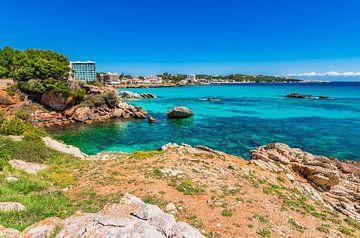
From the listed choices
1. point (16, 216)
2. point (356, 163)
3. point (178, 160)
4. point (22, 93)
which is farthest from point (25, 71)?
point (356, 163)

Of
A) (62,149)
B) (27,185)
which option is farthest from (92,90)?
(27,185)

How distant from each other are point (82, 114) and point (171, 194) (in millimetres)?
34639

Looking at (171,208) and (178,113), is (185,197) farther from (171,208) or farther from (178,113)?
(178,113)

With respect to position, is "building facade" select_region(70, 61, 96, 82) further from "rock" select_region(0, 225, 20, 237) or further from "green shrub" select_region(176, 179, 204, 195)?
"rock" select_region(0, 225, 20, 237)

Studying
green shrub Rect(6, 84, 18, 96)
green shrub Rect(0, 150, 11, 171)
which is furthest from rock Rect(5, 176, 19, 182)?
green shrub Rect(6, 84, 18, 96)

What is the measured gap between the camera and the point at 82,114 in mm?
39906

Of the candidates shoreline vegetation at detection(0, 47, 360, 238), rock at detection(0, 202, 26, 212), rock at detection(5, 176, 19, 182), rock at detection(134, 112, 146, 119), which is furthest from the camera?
rock at detection(134, 112, 146, 119)

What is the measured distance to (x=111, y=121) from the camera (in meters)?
41.0

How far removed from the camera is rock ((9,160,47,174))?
469 inches

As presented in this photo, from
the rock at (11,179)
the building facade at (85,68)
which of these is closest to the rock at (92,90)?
the rock at (11,179)

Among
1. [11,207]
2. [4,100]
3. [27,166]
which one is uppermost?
[4,100]

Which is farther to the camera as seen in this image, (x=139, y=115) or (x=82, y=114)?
(x=139, y=115)

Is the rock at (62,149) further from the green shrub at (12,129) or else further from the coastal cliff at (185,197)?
the green shrub at (12,129)

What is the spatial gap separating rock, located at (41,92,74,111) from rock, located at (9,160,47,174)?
30.4m
